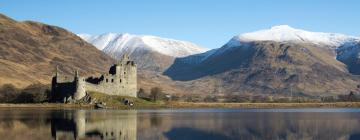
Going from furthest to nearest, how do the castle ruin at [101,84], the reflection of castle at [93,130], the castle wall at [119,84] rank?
the castle wall at [119,84] < the castle ruin at [101,84] < the reflection of castle at [93,130]

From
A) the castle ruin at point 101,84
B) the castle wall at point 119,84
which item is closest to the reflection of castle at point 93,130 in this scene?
the castle ruin at point 101,84

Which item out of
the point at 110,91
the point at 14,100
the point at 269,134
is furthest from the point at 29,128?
the point at 14,100

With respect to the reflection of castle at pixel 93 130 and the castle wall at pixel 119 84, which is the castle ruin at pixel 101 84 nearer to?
the castle wall at pixel 119 84

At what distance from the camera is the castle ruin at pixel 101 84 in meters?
140

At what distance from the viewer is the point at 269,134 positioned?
64.8 meters

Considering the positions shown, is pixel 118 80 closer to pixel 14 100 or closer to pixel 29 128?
pixel 14 100

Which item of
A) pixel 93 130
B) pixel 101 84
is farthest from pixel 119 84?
pixel 93 130

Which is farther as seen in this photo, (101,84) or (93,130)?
(101,84)

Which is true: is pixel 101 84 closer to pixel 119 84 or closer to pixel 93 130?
pixel 119 84

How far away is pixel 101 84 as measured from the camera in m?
→ 147

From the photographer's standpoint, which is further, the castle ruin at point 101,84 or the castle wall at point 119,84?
the castle wall at point 119,84

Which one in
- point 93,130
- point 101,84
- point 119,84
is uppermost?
point 119,84

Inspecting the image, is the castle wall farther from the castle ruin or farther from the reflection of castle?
the reflection of castle

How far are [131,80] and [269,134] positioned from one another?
9263cm
